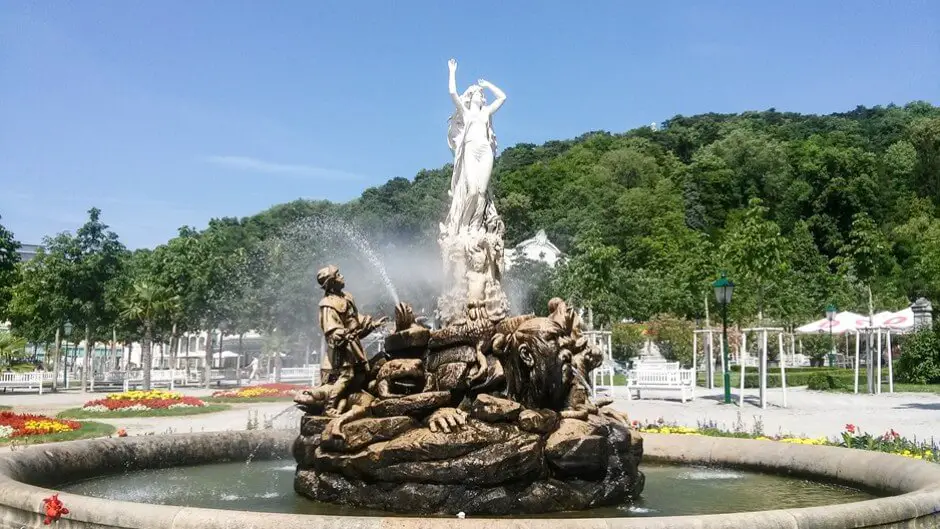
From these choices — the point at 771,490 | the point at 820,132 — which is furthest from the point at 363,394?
the point at 820,132

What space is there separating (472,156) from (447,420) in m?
11.2

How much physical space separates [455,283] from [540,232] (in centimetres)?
5374

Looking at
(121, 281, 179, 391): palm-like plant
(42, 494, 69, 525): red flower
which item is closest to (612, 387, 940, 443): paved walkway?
(42, 494, 69, 525): red flower

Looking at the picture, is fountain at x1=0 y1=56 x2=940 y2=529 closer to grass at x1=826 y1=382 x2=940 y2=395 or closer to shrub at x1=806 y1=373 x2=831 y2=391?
grass at x1=826 y1=382 x2=940 y2=395

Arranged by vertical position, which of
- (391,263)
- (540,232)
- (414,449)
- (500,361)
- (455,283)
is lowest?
(414,449)

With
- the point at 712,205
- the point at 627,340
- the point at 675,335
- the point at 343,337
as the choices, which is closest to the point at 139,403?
the point at 343,337

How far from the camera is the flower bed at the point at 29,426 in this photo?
1541 centimetres

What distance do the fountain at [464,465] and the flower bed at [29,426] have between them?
7.05 metres

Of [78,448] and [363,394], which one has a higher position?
[363,394]

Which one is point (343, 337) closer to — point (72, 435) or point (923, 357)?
point (72, 435)

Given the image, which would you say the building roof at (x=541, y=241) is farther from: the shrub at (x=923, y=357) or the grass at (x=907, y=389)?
the grass at (x=907, y=389)

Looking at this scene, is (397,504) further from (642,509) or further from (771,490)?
(771,490)

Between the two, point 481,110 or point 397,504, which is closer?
point 397,504

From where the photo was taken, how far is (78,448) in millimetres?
9055
